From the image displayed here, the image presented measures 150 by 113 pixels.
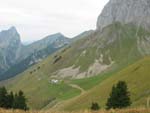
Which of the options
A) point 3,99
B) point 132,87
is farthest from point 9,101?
point 132,87

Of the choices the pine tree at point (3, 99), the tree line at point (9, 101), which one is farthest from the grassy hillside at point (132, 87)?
the pine tree at point (3, 99)

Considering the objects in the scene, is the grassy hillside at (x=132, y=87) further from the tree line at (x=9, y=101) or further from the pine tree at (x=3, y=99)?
the pine tree at (x=3, y=99)

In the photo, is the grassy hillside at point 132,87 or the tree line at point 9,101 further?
the grassy hillside at point 132,87

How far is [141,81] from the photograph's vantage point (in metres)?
98.7

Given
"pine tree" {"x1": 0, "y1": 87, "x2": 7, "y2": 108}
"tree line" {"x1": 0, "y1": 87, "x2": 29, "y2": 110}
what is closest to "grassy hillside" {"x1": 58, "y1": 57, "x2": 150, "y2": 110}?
"tree line" {"x1": 0, "y1": 87, "x2": 29, "y2": 110}

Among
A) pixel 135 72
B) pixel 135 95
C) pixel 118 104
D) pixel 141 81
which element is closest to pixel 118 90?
pixel 118 104

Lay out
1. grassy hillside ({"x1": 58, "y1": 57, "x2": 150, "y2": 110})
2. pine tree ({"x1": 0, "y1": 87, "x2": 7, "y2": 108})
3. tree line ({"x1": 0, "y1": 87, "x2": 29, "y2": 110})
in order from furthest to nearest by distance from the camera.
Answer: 1. grassy hillside ({"x1": 58, "y1": 57, "x2": 150, "y2": 110})
2. tree line ({"x1": 0, "y1": 87, "x2": 29, "y2": 110})
3. pine tree ({"x1": 0, "y1": 87, "x2": 7, "y2": 108})

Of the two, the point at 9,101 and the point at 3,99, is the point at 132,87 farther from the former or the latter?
the point at 3,99

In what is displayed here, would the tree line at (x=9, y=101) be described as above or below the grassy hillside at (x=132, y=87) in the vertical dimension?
above

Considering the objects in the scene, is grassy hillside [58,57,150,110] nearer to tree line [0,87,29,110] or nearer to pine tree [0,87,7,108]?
tree line [0,87,29,110]

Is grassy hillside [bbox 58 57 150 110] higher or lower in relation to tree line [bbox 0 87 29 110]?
lower

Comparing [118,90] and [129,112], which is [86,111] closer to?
[129,112]

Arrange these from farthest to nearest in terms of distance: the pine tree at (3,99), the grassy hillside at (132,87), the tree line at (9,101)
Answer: the grassy hillside at (132,87) < the tree line at (9,101) < the pine tree at (3,99)

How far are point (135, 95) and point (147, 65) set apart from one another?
72.3 ft
